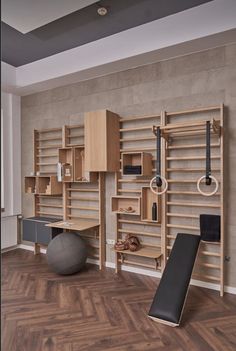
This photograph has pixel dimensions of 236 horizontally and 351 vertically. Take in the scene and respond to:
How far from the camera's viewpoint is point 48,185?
192 inches

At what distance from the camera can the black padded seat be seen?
268 centimetres

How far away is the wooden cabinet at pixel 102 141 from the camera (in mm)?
3904

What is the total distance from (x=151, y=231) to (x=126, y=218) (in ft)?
1.49

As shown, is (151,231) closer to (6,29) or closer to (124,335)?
(124,335)

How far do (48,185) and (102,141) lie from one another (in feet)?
5.12

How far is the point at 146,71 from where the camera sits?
13.1 feet

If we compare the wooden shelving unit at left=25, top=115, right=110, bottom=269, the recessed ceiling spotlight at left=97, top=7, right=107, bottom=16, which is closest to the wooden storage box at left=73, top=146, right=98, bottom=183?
the wooden shelving unit at left=25, top=115, right=110, bottom=269

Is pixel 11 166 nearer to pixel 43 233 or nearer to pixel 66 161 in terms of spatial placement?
pixel 66 161

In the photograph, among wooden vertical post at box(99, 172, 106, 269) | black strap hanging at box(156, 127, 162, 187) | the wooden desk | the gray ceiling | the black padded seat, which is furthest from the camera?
wooden vertical post at box(99, 172, 106, 269)

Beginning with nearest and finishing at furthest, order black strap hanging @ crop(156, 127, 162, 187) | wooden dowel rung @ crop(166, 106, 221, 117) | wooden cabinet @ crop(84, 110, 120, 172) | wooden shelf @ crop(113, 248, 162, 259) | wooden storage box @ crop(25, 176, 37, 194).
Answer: wooden dowel rung @ crop(166, 106, 221, 117) → black strap hanging @ crop(156, 127, 162, 187) → wooden shelf @ crop(113, 248, 162, 259) → wooden cabinet @ crop(84, 110, 120, 172) → wooden storage box @ crop(25, 176, 37, 194)

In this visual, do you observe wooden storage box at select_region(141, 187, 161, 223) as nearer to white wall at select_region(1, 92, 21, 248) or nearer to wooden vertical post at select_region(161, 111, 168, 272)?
wooden vertical post at select_region(161, 111, 168, 272)

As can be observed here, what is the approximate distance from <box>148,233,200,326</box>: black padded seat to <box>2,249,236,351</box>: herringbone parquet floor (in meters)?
0.11

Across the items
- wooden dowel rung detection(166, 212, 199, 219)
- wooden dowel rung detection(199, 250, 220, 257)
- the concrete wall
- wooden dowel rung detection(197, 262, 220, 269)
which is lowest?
wooden dowel rung detection(197, 262, 220, 269)

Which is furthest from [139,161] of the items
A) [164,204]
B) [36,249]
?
[36,249]
